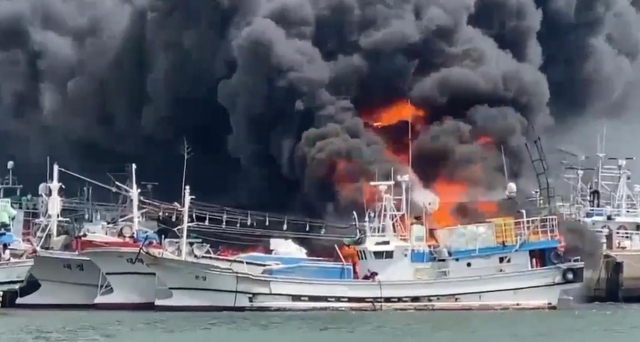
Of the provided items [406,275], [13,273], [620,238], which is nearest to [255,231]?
[406,275]

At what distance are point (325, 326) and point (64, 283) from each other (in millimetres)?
21187

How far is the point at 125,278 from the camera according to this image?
7025cm

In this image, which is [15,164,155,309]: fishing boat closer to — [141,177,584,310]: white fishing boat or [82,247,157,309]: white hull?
[82,247,157,309]: white hull

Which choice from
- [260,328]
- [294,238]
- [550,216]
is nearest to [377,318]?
[260,328]

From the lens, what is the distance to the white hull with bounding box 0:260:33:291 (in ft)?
222

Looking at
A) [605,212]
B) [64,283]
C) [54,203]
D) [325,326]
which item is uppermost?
[605,212]

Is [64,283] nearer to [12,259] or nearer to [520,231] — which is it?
[12,259]

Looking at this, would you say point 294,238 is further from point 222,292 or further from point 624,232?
point 624,232

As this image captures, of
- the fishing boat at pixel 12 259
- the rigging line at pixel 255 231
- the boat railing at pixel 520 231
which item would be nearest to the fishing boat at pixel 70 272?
the fishing boat at pixel 12 259

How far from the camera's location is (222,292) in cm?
6775

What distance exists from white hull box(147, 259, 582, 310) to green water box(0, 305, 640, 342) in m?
1.06

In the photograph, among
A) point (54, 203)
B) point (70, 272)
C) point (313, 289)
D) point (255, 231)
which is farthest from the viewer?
point (255, 231)

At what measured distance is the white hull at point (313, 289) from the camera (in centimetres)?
6738

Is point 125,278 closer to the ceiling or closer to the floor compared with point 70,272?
closer to the floor
